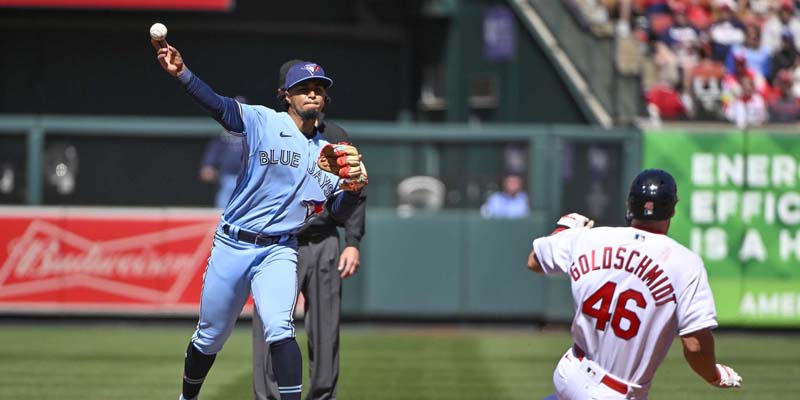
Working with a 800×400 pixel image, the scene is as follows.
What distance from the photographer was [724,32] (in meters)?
17.0

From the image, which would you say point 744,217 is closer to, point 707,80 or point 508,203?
point 508,203

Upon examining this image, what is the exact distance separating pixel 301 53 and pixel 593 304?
15.7m

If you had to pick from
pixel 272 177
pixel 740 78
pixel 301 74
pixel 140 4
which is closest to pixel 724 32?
pixel 740 78

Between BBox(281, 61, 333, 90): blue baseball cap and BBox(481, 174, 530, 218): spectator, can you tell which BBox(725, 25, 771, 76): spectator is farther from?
BBox(281, 61, 333, 90): blue baseball cap

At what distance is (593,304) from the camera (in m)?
4.98

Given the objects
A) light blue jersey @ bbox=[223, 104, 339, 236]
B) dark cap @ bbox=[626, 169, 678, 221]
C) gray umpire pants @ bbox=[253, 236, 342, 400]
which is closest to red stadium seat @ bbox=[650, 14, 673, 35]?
gray umpire pants @ bbox=[253, 236, 342, 400]

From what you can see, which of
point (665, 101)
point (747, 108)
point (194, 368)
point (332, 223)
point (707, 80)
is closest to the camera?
point (194, 368)

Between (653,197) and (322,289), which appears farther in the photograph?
(322,289)

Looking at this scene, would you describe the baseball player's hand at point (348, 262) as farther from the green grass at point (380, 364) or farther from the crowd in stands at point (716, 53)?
the crowd in stands at point (716, 53)

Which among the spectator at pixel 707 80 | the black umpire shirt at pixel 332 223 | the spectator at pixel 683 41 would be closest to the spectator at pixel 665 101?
the spectator at pixel 707 80

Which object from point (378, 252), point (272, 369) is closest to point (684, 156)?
point (378, 252)

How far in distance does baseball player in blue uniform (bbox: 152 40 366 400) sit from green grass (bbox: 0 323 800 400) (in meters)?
2.16

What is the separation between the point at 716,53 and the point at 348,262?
11.0 metres

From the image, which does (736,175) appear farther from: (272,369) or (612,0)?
(272,369)
